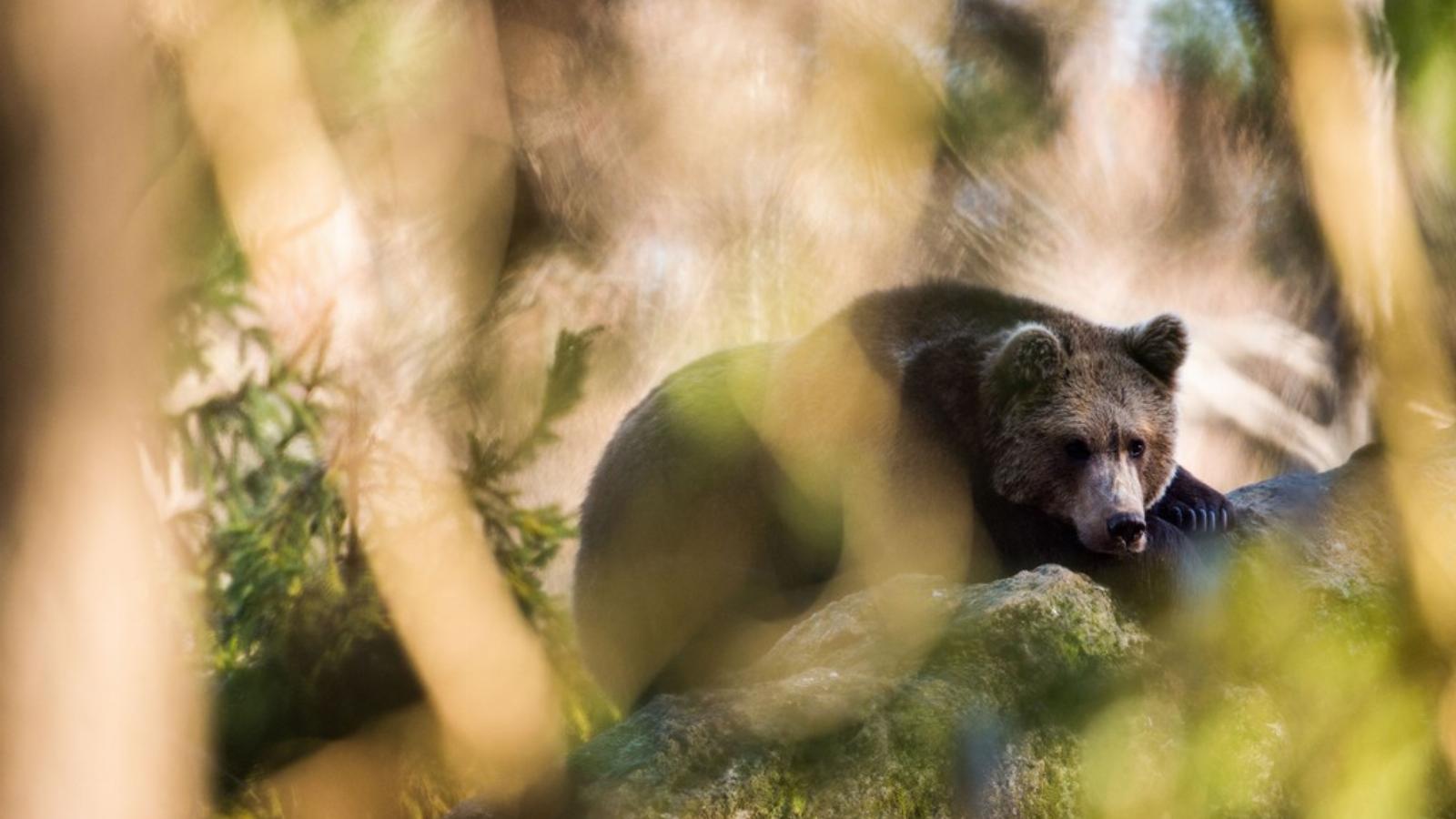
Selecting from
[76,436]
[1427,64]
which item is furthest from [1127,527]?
[1427,64]

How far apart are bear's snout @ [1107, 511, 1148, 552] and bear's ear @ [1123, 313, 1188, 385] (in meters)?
0.87

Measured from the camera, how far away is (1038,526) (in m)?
A: 4.04

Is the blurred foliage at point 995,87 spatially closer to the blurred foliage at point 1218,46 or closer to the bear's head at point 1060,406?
the blurred foliage at point 1218,46

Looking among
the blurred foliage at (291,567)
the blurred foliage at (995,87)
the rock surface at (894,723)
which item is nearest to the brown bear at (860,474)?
the rock surface at (894,723)

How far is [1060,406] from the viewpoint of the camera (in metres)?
4.12

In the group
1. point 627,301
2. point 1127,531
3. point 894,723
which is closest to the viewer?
point 894,723

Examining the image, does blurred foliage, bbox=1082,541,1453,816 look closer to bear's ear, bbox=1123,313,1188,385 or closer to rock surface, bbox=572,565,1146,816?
rock surface, bbox=572,565,1146,816

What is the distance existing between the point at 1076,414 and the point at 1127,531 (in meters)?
0.63

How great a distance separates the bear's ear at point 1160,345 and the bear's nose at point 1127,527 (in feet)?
2.86

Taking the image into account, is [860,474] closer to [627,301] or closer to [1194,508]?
[1194,508]

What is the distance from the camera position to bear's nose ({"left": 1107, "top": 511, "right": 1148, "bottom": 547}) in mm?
3588

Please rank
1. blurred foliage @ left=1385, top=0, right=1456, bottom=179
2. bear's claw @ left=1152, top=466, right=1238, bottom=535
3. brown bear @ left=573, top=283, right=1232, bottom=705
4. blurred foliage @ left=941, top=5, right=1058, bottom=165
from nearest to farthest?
bear's claw @ left=1152, top=466, right=1238, bottom=535 < brown bear @ left=573, top=283, right=1232, bottom=705 < blurred foliage @ left=941, top=5, right=1058, bottom=165 < blurred foliage @ left=1385, top=0, right=1456, bottom=179

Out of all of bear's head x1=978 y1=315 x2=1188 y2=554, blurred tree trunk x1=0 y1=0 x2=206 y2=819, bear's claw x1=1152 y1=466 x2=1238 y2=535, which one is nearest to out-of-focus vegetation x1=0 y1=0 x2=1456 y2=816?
blurred tree trunk x1=0 y1=0 x2=206 y2=819

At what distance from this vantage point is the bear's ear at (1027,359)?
4.05 meters
